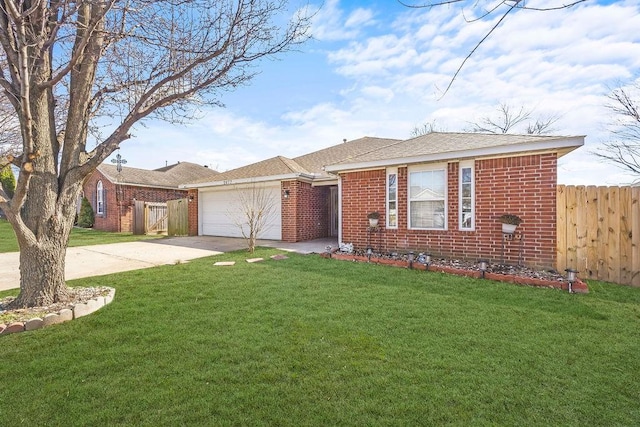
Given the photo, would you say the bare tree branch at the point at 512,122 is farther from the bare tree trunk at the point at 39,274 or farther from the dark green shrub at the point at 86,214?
the dark green shrub at the point at 86,214

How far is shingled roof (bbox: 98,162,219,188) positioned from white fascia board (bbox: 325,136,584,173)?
10432 mm

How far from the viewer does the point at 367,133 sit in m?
19.9

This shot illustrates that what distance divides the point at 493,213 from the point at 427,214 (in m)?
1.51

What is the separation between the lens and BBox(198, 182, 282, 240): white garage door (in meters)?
12.5

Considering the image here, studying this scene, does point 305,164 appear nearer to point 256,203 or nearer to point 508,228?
point 256,203

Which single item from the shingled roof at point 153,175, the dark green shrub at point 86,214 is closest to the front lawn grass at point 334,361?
the shingled roof at point 153,175

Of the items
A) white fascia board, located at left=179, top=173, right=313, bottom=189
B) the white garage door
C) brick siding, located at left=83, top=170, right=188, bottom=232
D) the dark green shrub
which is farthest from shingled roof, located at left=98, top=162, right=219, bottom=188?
the dark green shrub

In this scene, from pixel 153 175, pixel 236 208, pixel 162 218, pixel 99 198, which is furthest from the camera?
pixel 153 175

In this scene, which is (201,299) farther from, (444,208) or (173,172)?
(173,172)

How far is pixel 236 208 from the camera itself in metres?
13.6

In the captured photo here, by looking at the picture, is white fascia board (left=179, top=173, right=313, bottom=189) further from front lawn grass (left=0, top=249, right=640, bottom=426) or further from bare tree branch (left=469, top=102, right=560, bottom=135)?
bare tree branch (left=469, top=102, right=560, bottom=135)

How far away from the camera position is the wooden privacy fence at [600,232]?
5.68m

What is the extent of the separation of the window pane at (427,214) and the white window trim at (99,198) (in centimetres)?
1940

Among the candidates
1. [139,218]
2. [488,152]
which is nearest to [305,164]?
[488,152]
